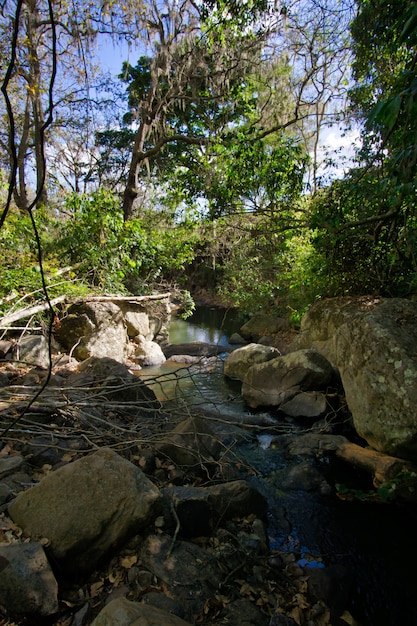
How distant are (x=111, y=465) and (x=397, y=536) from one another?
2869 mm

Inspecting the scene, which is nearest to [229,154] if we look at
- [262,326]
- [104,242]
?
[104,242]

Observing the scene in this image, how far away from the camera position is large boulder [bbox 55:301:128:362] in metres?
8.44

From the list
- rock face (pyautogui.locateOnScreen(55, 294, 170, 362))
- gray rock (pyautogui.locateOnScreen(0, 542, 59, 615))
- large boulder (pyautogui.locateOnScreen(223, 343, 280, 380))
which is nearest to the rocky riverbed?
gray rock (pyautogui.locateOnScreen(0, 542, 59, 615))

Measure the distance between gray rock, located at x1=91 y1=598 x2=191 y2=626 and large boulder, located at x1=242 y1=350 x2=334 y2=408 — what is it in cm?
468

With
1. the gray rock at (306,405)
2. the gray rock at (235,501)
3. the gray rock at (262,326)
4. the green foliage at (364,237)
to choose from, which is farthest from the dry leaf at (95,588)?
the gray rock at (262,326)

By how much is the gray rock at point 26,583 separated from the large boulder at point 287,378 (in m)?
4.73

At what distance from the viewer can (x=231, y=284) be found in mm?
15398

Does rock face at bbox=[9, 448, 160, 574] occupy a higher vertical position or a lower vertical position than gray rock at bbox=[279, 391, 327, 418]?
higher

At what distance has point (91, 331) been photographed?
28.2 feet

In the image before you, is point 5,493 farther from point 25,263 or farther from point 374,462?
point 25,263

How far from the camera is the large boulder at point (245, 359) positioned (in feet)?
27.6

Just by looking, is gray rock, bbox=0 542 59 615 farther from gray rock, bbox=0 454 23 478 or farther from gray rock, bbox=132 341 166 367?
gray rock, bbox=132 341 166 367

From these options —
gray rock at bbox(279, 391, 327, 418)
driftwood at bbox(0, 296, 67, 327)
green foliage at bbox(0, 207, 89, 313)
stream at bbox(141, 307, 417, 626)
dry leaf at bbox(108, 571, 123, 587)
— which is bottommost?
stream at bbox(141, 307, 417, 626)

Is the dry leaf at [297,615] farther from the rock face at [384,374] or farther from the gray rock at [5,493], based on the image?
the rock face at [384,374]
